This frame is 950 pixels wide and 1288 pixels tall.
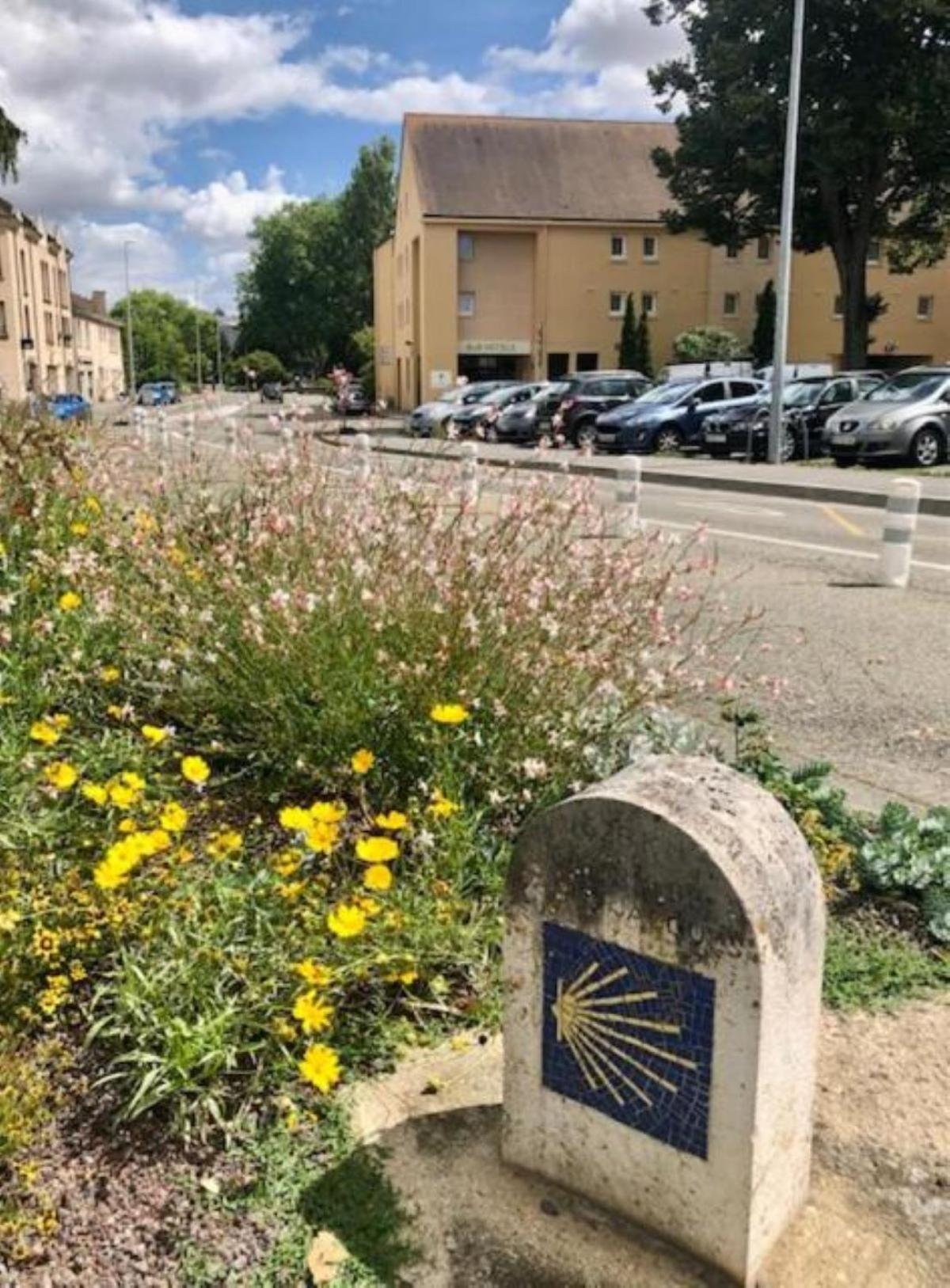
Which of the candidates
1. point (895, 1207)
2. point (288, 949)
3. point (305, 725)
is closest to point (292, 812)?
A: point (288, 949)

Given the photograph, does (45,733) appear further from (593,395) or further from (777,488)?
(593,395)

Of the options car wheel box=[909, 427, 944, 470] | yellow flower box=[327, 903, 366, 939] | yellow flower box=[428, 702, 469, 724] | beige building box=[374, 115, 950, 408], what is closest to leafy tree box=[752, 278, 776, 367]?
beige building box=[374, 115, 950, 408]

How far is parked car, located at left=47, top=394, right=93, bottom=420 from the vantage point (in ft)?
21.6

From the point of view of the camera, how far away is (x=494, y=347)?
52.5 metres

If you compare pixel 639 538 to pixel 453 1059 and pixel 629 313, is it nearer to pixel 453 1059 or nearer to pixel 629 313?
pixel 453 1059

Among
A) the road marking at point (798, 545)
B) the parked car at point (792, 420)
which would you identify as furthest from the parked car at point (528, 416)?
the road marking at point (798, 545)

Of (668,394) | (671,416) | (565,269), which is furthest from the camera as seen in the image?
(565,269)

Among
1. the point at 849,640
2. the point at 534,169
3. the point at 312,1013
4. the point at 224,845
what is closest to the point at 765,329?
the point at 534,169

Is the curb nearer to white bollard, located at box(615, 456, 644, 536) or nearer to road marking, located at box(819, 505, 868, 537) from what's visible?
white bollard, located at box(615, 456, 644, 536)

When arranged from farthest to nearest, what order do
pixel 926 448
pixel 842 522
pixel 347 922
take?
1. pixel 926 448
2. pixel 842 522
3. pixel 347 922

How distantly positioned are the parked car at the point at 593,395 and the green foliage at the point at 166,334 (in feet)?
237

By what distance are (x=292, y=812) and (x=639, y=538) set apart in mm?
2081

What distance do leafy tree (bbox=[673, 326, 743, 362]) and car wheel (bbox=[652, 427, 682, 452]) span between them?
2263cm

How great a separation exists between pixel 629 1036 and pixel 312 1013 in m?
0.69
